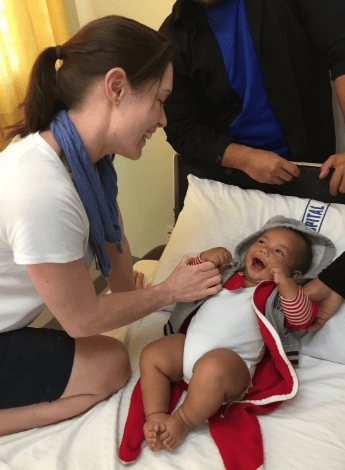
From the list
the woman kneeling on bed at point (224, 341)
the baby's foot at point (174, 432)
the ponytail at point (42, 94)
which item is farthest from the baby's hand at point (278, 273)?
the ponytail at point (42, 94)

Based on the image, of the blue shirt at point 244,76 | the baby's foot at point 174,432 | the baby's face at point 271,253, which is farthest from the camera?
the blue shirt at point 244,76

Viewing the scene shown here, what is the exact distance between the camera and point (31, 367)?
1131 millimetres

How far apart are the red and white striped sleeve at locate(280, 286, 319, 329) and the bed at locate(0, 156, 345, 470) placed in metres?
0.12

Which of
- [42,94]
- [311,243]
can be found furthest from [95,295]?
[311,243]

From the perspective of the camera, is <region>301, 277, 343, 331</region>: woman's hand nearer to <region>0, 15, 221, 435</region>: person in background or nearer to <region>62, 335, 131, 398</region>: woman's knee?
<region>0, 15, 221, 435</region>: person in background

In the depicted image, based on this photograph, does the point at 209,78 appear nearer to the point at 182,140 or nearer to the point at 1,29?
the point at 182,140

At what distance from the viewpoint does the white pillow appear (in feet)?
4.66

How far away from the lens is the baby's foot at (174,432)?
1.00 m

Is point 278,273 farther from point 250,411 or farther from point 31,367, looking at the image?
point 31,367

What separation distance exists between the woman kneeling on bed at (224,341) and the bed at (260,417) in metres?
0.09

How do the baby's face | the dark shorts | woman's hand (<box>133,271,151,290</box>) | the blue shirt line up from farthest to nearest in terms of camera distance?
1. woman's hand (<box>133,271,151,290</box>)
2. the blue shirt
3. the baby's face
4. the dark shorts

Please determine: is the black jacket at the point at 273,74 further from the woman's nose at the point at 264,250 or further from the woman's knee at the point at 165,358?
the woman's knee at the point at 165,358

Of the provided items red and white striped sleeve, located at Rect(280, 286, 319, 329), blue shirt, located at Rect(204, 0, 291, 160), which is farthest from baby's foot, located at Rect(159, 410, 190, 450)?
blue shirt, located at Rect(204, 0, 291, 160)

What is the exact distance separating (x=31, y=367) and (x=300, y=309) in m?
0.80
